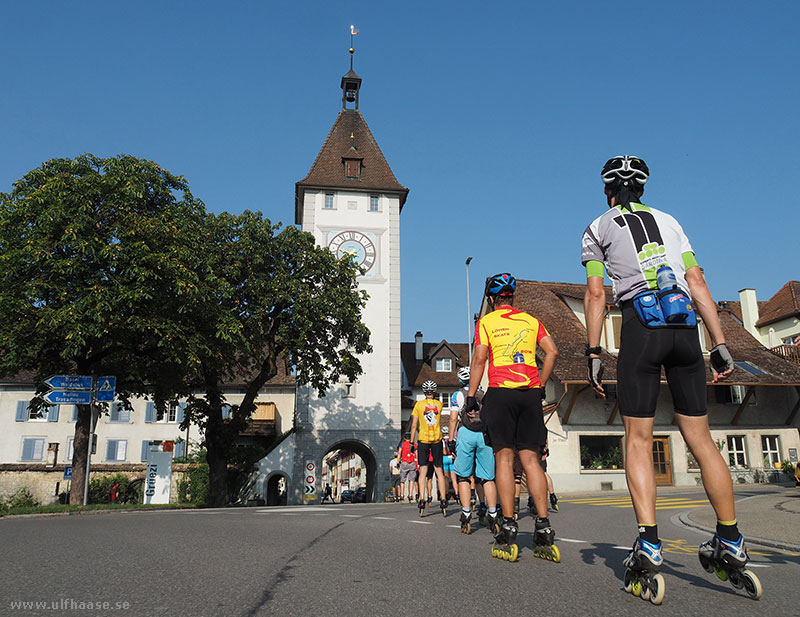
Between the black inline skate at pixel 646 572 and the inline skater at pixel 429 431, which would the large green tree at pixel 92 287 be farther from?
the black inline skate at pixel 646 572

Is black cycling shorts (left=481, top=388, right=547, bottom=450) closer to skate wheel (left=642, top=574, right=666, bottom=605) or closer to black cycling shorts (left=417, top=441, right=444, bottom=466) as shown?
skate wheel (left=642, top=574, right=666, bottom=605)

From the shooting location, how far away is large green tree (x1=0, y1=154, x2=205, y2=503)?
1978cm

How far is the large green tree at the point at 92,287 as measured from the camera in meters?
19.8

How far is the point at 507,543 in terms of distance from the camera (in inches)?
201

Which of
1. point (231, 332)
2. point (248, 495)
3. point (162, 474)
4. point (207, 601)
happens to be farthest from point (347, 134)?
point (207, 601)

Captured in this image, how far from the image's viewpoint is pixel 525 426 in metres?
5.50

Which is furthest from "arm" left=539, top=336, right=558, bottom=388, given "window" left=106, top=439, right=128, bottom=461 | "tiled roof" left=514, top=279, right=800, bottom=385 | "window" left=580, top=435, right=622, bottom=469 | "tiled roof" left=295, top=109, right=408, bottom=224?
"window" left=106, top=439, right=128, bottom=461

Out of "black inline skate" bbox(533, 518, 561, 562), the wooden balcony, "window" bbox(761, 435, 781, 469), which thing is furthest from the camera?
the wooden balcony

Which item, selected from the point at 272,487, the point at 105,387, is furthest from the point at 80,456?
the point at 272,487

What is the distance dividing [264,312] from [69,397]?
10952 mm

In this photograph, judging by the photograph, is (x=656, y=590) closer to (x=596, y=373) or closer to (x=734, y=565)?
(x=734, y=565)

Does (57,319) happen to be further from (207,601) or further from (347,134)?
(347,134)

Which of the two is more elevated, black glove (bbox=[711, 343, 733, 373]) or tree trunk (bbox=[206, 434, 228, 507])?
black glove (bbox=[711, 343, 733, 373])

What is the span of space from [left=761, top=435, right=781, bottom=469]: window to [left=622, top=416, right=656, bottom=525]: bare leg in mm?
31887
